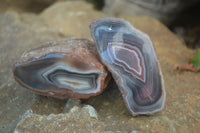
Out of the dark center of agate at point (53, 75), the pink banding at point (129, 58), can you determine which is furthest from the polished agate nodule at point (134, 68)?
the dark center of agate at point (53, 75)

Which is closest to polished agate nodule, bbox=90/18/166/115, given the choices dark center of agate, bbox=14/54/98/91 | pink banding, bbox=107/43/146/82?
pink banding, bbox=107/43/146/82

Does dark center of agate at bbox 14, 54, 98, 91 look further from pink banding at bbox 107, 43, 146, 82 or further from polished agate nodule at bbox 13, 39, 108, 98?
pink banding at bbox 107, 43, 146, 82

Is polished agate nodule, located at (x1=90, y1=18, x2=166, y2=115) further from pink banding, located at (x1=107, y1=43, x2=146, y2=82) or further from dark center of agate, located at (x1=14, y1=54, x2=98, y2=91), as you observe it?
dark center of agate, located at (x1=14, y1=54, x2=98, y2=91)

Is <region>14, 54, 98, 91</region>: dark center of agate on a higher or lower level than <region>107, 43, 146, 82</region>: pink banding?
lower

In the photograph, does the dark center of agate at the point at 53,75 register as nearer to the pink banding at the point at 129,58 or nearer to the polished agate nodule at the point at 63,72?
the polished agate nodule at the point at 63,72

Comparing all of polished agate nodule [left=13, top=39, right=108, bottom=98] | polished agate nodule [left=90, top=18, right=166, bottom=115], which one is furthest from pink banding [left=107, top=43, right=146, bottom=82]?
polished agate nodule [left=13, top=39, right=108, bottom=98]

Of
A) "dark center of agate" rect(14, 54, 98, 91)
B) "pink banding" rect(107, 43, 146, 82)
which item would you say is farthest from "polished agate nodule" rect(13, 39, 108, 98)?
"pink banding" rect(107, 43, 146, 82)
